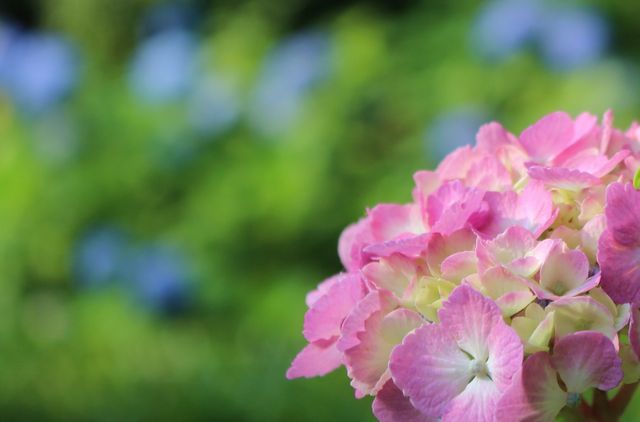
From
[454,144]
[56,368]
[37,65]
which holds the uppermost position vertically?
[37,65]

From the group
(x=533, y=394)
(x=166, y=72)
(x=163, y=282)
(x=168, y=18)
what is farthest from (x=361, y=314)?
(x=168, y=18)

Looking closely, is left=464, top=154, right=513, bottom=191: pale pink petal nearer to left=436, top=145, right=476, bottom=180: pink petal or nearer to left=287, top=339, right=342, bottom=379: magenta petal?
left=436, top=145, right=476, bottom=180: pink petal

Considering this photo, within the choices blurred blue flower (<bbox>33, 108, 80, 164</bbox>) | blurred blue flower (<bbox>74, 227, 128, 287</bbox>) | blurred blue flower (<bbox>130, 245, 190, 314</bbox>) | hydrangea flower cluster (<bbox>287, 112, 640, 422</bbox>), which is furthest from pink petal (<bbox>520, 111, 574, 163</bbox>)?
blurred blue flower (<bbox>33, 108, 80, 164</bbox>)

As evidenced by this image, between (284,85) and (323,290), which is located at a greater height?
(284,85)

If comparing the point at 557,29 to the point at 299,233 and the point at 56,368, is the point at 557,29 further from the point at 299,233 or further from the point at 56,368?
the point at 56,368

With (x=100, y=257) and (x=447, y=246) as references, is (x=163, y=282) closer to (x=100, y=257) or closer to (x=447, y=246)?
(x=100, y=257)

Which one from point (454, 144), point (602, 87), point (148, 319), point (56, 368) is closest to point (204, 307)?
point (148, 319)
